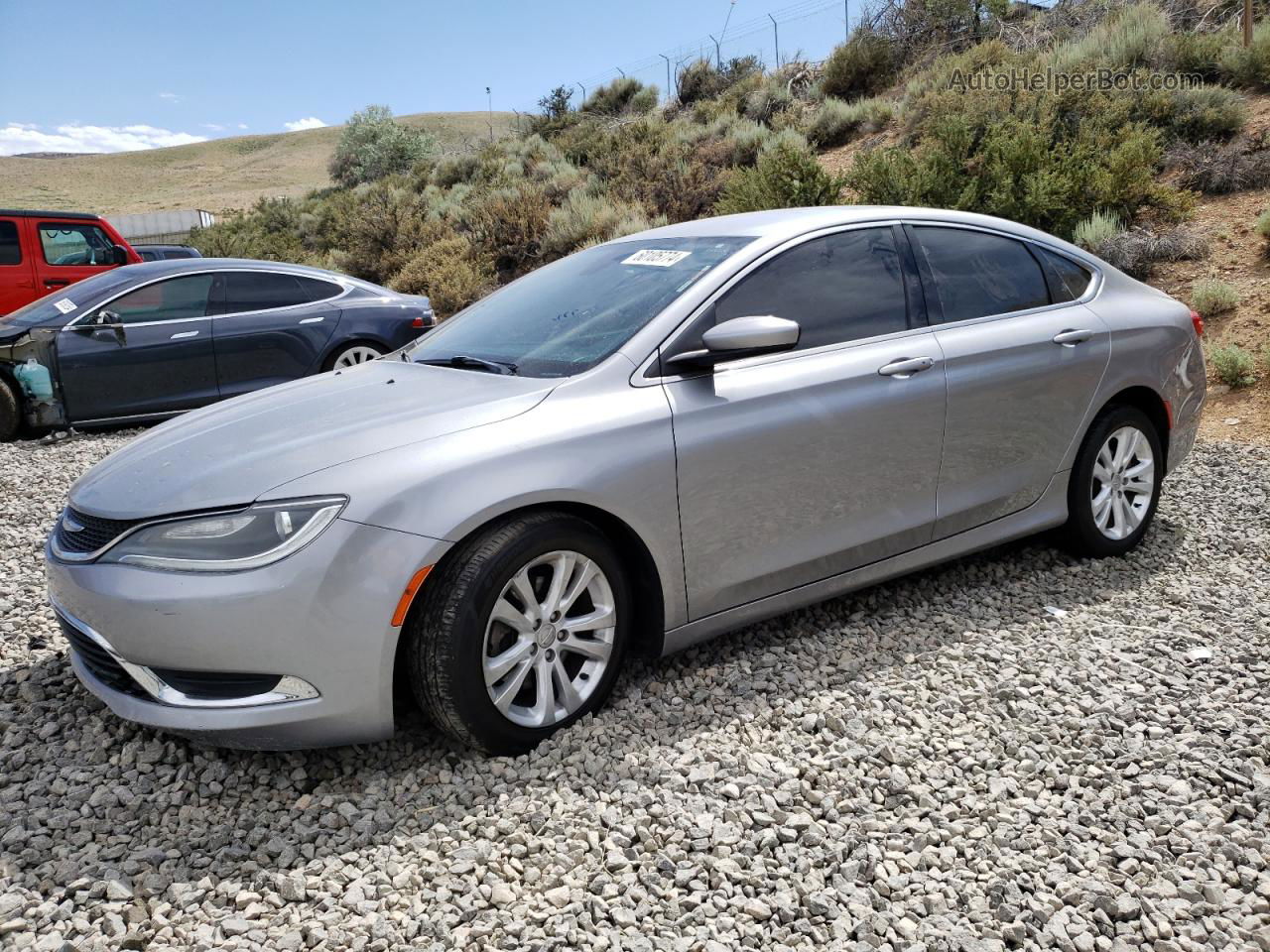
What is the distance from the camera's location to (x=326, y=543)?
2.85 m

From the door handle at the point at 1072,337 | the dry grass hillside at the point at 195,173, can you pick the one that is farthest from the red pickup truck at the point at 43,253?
the dry grass hillside at the point at 195,173

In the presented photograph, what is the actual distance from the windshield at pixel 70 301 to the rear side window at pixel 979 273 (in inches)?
276

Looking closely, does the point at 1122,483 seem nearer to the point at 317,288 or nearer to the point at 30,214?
the point at 317,288

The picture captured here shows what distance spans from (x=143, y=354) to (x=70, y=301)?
2.64 ft

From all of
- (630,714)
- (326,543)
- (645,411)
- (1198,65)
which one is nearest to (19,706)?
(326,543)

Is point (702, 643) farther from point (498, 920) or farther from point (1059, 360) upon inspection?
point (1059, 360)

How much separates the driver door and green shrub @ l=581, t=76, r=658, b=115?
2101 centimetres

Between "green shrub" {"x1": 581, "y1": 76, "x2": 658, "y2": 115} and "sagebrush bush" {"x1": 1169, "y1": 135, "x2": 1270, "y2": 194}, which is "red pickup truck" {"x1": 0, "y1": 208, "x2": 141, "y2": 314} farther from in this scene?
"green shrub" {"x1": 581, "y1": 76, "x2": 658, "y2": 115}

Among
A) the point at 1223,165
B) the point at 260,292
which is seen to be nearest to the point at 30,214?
the point at 260,292

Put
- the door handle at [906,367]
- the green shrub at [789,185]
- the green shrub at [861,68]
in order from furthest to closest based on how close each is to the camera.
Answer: the green shrub at [861,68], the green shrub at [789,185], the door handle at [906,367]

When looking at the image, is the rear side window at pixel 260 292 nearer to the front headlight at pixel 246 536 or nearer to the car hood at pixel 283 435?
the car hood at pixel 283 435

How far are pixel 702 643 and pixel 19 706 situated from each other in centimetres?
256

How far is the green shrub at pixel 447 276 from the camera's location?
50.0 ft

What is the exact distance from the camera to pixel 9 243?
11680 mm
